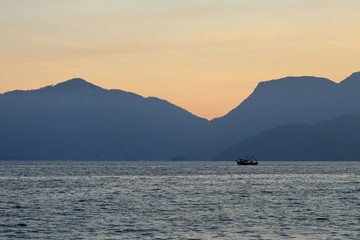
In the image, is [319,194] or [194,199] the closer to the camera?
[194,199]

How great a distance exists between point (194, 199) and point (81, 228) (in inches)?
1541

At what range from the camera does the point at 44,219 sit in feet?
242

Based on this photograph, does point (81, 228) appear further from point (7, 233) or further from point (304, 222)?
point (304, 222)

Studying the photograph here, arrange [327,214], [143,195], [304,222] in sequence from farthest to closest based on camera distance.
→ [143,195]
[327,214]
[304,222]

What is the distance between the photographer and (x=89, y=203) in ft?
309

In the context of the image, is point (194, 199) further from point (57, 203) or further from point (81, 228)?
point (81, 228)

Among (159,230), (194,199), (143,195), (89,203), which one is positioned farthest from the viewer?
(143,195)

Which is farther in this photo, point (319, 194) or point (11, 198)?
point (319, 194)

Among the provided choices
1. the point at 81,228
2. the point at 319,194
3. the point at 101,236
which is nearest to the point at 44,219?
the point at 81,228

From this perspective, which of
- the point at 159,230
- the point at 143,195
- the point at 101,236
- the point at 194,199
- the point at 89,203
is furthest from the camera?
the point at 143,195

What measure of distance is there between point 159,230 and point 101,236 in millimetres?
7101

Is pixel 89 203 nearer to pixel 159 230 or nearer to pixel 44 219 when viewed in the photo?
pixel 44 219

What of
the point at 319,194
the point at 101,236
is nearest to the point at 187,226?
the point at 101,236

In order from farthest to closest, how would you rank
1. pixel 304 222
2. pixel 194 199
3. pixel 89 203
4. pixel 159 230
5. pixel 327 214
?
pixel 194 199
pixel 89 203
pixel 327 214
pixel 304 222
pixel 159 230
